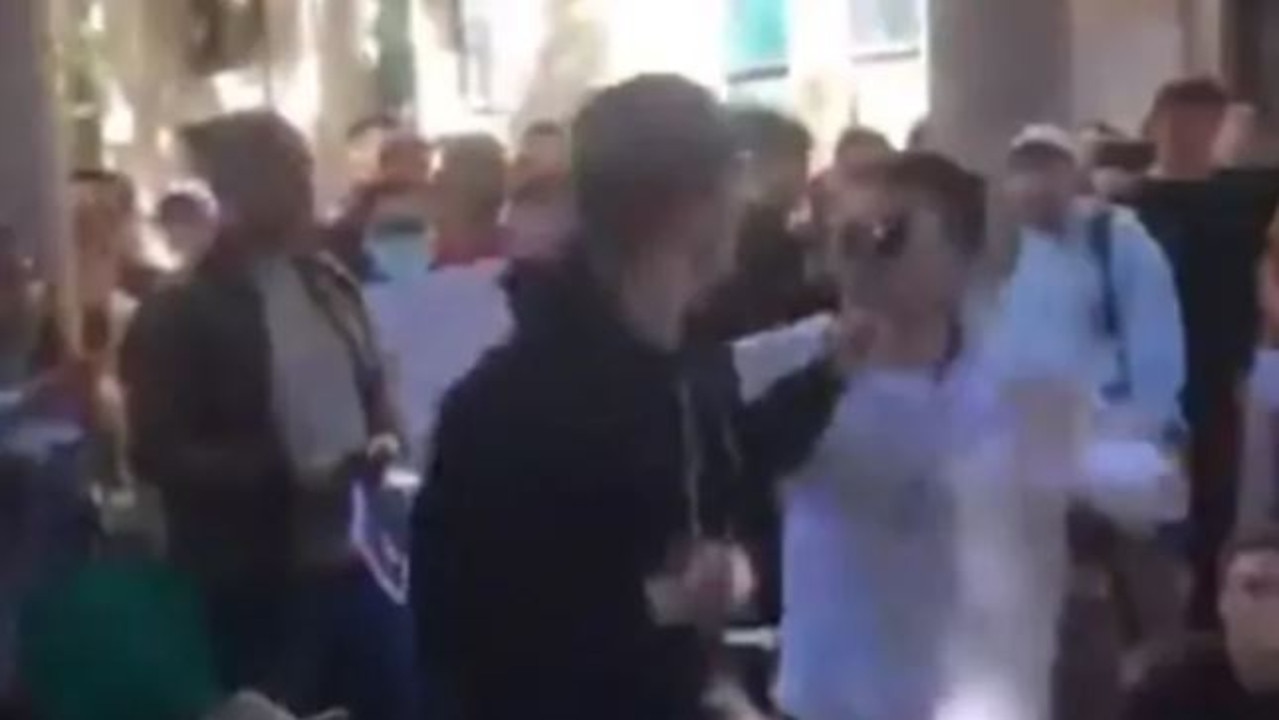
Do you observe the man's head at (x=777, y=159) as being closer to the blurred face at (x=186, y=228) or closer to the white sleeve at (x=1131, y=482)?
the blurred face at (x=186, y=228)

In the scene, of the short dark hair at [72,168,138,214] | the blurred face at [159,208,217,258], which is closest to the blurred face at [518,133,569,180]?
the blurred face at [159,208,217,258]

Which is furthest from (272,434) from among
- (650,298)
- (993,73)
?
(993,73)

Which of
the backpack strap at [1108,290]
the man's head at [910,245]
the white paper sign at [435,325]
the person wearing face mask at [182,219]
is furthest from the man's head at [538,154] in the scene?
the man's head at [910,245]

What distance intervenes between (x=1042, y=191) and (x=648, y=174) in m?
3.26

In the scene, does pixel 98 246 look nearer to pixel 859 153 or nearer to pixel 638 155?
pixel 859 153

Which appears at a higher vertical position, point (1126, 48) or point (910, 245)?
point (910, 245)

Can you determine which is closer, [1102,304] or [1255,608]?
[1255,608]

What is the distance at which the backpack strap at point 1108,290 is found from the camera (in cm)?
763

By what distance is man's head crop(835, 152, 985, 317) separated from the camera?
5.51 meters

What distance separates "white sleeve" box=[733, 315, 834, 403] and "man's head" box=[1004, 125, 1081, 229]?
7.13 feet

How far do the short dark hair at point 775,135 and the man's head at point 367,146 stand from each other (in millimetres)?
2120

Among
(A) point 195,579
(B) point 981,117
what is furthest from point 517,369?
(B) point 981,117

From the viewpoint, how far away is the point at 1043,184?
311 inches

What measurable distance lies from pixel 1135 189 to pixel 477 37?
20788 mm
